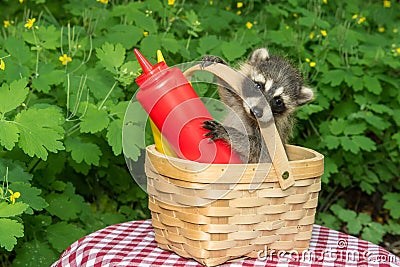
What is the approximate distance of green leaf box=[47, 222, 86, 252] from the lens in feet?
10.6

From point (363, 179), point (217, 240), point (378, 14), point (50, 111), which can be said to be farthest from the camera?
point (378, 14)

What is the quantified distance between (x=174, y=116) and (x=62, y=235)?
1.36m

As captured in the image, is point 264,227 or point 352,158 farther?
point 352,158

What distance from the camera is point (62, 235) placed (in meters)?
3.28

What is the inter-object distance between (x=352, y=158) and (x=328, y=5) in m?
1.34

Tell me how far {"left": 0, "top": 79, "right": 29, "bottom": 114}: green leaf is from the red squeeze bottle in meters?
0.52

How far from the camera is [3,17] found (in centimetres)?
505

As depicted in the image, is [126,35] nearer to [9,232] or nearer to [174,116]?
[174,116]

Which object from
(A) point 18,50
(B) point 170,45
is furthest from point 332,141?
(A) point 18,50

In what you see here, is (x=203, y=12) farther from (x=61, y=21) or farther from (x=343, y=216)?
(x=343, y=216)

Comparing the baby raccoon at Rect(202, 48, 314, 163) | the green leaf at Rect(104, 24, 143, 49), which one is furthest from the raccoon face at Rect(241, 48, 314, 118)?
the green leaf at Rect(104, 24, 143, 49)

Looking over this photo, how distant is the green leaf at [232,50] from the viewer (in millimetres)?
3553

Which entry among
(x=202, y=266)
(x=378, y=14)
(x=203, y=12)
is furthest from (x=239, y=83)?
(x=378, y=14)

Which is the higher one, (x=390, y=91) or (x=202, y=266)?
(x=202, y=266)
